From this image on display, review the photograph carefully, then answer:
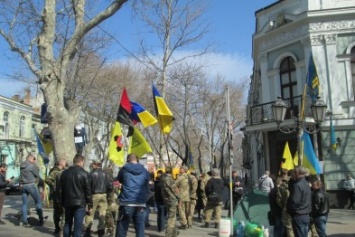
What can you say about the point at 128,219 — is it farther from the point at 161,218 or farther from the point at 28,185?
the point at 28,185

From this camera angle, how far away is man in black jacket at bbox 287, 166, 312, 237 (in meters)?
7.91

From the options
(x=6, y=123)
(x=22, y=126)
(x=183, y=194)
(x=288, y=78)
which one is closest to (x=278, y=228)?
(x=183, y=194)

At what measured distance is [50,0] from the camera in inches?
506

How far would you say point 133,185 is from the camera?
8117 mm

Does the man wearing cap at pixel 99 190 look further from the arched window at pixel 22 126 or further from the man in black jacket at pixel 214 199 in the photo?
the arched window at pixel 22 126

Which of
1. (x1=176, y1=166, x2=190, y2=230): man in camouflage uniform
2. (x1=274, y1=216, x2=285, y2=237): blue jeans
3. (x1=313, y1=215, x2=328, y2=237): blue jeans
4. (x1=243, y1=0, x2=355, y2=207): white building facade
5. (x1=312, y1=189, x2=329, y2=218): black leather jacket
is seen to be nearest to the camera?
(x1=312, y1=189, x2=329, y2=218): black leather jacket

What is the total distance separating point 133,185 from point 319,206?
145 inches

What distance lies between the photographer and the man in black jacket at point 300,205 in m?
7.91

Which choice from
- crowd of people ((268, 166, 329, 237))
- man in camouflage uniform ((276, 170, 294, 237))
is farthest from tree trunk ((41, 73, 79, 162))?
man in camouflage uniform ((276, 170, 294, 237))

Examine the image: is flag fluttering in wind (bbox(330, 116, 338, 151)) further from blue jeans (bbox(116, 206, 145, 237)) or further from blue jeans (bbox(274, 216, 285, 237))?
blue jeans (bbox(116, 206, 145, 237))

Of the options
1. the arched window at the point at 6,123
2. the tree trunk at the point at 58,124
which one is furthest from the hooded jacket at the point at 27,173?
the arched window at the point at 6,123

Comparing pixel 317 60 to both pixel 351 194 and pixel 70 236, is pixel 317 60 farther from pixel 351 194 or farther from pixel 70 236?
pixel 70 236

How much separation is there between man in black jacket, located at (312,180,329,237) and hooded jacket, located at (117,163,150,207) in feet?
11.0

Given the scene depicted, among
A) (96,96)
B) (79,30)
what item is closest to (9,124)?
(96,96)
